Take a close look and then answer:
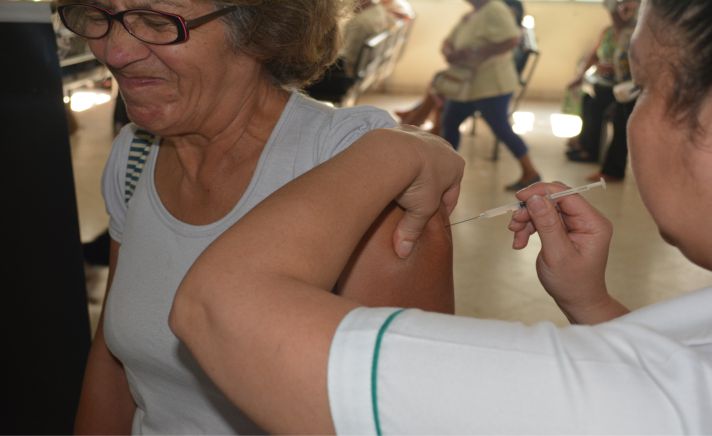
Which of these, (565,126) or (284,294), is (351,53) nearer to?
(565,126)

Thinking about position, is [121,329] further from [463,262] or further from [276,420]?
[463,262]

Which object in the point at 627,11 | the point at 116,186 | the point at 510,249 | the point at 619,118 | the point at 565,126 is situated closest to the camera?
the point at 116,186

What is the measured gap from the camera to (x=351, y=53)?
248 inches

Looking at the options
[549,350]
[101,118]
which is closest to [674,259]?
[549,350]

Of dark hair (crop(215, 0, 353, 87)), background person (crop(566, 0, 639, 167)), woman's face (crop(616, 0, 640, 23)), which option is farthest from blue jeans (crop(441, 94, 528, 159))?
dark hair (crop(215, 0, 353, 87))

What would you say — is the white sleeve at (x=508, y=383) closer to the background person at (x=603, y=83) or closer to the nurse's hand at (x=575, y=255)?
the nurse's hand at (x=575, y=255)

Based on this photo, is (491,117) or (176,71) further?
(491,117)

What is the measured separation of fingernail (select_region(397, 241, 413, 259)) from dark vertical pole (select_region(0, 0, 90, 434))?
3.64 ft

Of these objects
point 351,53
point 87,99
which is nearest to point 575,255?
point 351,53

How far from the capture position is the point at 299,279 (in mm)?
729

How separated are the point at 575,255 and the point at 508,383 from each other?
0.45 metres

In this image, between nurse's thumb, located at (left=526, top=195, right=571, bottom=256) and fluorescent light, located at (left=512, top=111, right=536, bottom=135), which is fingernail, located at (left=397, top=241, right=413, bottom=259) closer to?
nurse's thumb, located at (left=526, top=195, right=571, bottom=256)

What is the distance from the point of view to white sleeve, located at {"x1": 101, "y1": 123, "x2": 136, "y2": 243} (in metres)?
1.43

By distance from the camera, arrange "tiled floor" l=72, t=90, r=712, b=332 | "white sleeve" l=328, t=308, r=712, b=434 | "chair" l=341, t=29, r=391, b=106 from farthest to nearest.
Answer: "chair" l=341, t=29, r=391, b=106 → "tiled floor" l=72, t=90, r=712, b=332 → "white sleeve" l=328, t=308, r=712, b=434
